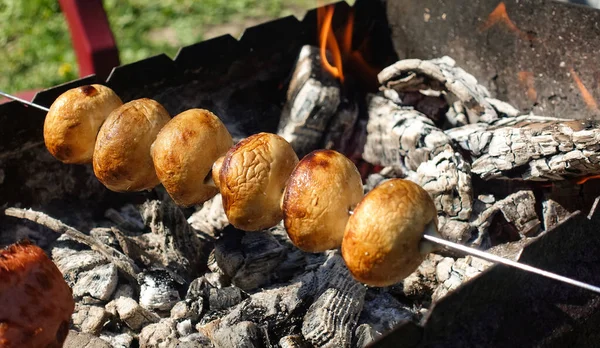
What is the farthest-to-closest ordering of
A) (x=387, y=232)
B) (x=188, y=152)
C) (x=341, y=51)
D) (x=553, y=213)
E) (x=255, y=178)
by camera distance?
(x=341, y=51) < (x=553, y=213) < (x=188, y=152) < (x=255, y=178) < (x=387, y=232)

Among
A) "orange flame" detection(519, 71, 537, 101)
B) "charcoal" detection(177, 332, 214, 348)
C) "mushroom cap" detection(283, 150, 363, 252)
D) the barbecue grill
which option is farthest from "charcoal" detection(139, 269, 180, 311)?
"orange flame" detection(519, 71, 537, 101)

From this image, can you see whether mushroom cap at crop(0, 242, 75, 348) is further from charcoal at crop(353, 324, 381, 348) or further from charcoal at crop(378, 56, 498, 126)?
charcoal at crop(378, 56, 498, 126)

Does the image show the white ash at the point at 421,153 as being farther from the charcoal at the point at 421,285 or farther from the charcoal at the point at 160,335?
the charcoal at the point at 160,335

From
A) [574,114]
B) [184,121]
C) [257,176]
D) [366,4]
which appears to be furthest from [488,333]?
[366,4]

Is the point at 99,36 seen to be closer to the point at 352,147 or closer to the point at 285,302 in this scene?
the point at 352,147

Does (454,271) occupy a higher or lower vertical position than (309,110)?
lower

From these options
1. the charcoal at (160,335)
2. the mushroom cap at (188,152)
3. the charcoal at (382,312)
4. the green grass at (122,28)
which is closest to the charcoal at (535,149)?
the charcoal at (382,312)

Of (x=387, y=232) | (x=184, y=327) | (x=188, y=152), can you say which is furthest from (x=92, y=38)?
(x=387, y=232)

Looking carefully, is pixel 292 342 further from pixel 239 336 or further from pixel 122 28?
pixel 122 28
